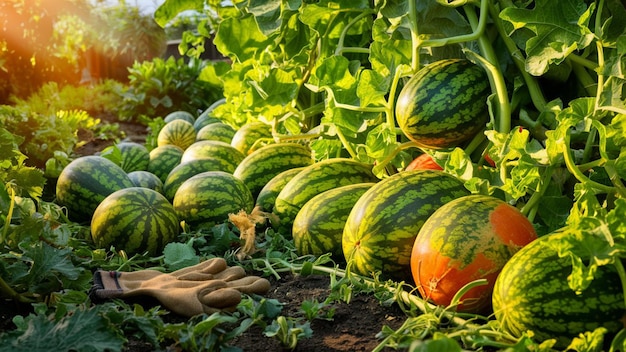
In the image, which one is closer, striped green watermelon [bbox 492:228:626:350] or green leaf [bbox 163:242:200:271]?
striped green watermelon [bbox 492:228:626:350]

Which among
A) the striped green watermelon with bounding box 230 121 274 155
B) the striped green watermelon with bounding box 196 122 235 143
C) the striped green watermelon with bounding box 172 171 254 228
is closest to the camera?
the striped green watermelon with bounding box 172 171 254 228

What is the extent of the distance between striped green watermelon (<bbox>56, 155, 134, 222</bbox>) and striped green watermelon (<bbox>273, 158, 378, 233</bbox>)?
95 centimetres

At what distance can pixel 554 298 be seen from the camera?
177 cm

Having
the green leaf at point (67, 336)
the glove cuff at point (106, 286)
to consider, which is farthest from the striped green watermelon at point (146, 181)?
the green leaf at point (67, 336)

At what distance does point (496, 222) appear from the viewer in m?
2.11

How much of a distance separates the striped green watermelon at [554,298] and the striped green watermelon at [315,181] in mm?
1271

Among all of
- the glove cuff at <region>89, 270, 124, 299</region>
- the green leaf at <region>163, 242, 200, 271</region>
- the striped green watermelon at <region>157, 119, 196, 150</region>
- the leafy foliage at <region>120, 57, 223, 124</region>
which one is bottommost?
the leafy foliage at <region>120, 57, 223, 124</region>

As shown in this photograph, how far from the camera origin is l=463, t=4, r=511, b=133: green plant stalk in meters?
2.43

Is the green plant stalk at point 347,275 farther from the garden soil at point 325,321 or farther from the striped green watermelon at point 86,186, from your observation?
the striped green watermelon at point 86,186

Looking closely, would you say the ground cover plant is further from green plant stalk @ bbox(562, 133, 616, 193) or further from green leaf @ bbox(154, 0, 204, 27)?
green leaf @ bbox(154, 0, 204, 27)

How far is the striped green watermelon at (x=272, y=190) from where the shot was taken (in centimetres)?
331

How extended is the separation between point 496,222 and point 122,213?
1608 mm

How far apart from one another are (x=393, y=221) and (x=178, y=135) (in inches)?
128

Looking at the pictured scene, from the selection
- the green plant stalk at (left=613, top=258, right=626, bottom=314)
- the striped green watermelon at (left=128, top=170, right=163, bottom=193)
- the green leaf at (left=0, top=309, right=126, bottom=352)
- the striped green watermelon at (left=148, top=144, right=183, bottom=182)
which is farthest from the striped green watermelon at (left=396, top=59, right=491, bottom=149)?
the striped green watermelon at (left=148, top=144, right=183, bottom=182)
